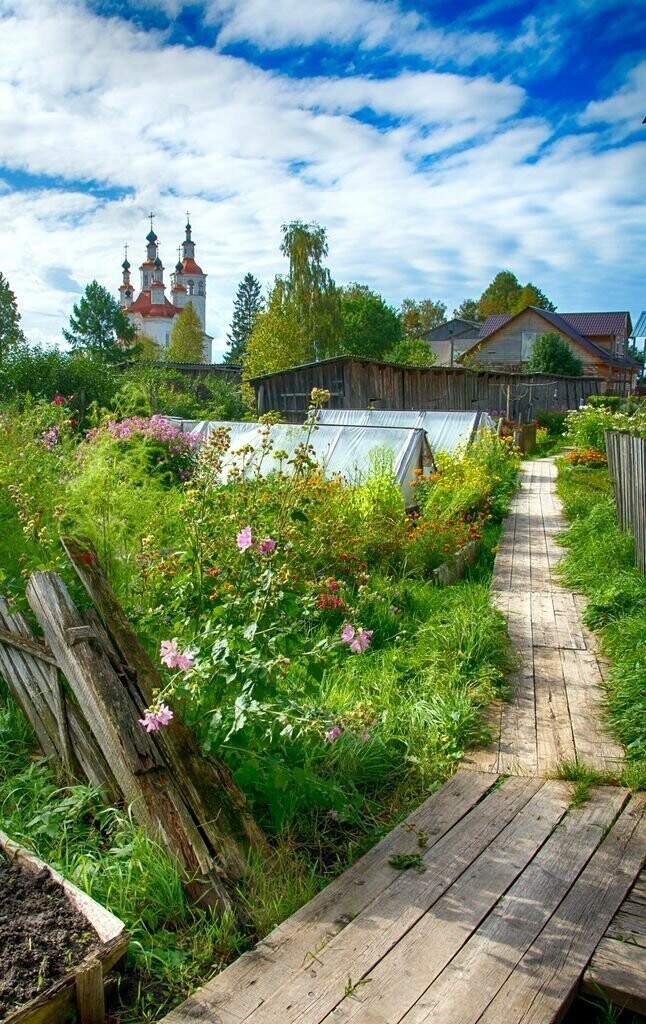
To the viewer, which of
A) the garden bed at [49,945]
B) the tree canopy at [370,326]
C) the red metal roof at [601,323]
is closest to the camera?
the garden bed at [49,945]

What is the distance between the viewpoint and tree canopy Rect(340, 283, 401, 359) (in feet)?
197

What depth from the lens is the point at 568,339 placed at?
157 feet

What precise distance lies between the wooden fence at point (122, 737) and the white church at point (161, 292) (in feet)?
310

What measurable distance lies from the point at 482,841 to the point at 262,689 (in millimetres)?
971

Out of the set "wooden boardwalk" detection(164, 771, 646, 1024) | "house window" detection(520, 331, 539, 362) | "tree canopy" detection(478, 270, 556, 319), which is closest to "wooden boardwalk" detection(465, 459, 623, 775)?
"wooden boardwalk" detection(164, 771, 646, 1024)

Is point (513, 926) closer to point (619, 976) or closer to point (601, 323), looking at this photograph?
point (619, 976)

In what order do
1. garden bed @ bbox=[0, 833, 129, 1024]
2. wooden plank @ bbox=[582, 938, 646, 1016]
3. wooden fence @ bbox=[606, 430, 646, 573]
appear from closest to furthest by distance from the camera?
garden bed @ bbox=[0, 833, 129, 1024]
wooden plank @ bbox=[582, 938, 646, 1016]
wooden fence @ bbox=[606, 430, 646, 573]

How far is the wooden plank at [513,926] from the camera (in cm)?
196

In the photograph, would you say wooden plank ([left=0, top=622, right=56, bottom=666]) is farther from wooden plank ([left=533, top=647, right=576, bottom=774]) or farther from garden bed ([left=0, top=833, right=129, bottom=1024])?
wooden plank ([left=533, top=647, right=576, bottom=774])

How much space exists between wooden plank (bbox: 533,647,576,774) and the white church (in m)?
93.3

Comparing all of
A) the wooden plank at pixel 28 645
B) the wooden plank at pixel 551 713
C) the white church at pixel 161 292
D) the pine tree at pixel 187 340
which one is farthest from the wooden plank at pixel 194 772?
the white church at pixel 161 292

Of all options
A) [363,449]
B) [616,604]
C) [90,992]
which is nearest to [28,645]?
[90,992]

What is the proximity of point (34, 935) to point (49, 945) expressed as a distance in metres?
0.06

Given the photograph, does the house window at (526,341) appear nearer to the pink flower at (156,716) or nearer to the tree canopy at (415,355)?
the tree canopy at (415,355)
